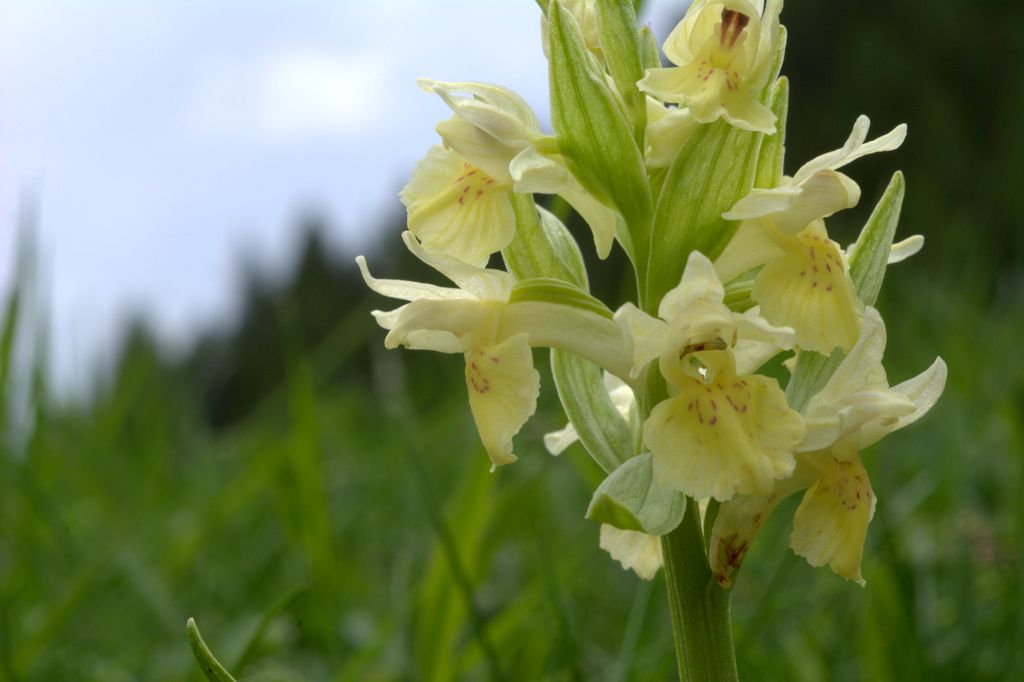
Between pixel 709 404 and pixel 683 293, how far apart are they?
4.0 inches

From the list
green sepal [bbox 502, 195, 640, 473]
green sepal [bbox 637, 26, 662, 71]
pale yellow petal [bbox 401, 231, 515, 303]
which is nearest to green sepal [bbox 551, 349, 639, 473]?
green sepal [bbox 502, 195, 640, 473]

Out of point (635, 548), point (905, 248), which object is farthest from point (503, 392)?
point (905, 248)

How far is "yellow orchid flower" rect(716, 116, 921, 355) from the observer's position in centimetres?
98

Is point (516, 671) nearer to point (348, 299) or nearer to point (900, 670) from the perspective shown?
point (900, 670)

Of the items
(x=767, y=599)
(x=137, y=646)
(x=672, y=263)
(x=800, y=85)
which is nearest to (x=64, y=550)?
(x=137, y=646)

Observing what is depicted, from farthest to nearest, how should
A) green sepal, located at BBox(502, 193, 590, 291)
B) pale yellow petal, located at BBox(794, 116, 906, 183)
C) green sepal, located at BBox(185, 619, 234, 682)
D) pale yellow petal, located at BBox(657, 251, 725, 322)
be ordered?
1. green sepal, located at BBox(502, 193, 590, 291)
2. pale yellow petal, located at BBox(794, 116, 906, 183)
3. pale yellow petal, located at BBox(657, 251, 725, 322)
4. green sepal, located at BBox(185, 619, 234, 682)

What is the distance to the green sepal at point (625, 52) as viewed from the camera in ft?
3.69

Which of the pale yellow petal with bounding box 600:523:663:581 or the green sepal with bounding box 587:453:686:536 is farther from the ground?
the green sepal with bounding box 587:453:686:536

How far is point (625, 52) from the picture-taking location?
3.69 ft

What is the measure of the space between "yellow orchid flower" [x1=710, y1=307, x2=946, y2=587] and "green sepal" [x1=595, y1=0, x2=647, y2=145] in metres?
0.31

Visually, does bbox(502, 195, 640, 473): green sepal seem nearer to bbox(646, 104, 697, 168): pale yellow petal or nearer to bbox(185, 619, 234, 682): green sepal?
bbox(646, 104, 697, 168): pale yellow petal

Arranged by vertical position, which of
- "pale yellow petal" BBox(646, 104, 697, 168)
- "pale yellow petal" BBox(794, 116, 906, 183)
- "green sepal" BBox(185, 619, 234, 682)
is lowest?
"green sepal" BBox(185, 619, 234, 682)

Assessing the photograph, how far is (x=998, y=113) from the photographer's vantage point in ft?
55.0

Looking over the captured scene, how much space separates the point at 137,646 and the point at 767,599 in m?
1.44
